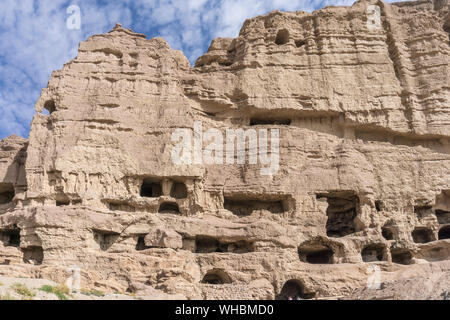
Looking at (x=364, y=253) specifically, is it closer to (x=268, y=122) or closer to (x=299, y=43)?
(x=268, y=122)

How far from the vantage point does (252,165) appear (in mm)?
19500

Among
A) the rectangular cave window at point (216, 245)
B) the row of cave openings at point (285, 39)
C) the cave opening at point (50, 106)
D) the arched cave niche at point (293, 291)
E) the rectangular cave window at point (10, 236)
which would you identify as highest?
the row of cave openings at point (285, 39)

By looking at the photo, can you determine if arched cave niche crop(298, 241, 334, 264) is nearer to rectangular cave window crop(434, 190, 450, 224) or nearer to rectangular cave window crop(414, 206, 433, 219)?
rectangular cave window crop(414, 206, 433, 219)

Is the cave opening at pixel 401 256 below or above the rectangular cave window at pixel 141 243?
below

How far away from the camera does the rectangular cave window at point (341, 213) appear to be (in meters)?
19.3

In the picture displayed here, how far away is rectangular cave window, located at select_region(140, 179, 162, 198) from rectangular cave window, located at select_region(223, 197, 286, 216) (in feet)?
10.2

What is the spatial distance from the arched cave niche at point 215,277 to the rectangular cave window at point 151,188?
16.2ft

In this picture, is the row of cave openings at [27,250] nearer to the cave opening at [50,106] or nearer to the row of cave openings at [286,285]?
the cave opening at [50,106]

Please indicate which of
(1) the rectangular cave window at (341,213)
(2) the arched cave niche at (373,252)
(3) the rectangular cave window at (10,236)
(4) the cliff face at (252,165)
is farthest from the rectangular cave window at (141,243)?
(2) the arched cave niche at (373,252)

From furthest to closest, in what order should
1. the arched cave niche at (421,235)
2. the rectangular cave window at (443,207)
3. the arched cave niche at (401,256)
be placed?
the rectangular cave window at (443,207)
the arched cave niche at (421,235)
the arched cave niche at (401,256)

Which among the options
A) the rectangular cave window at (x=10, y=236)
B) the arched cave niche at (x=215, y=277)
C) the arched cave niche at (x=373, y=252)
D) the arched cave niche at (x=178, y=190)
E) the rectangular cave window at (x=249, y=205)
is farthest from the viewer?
the rectangular cave window at (x=249, y=205)

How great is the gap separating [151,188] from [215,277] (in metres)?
5.79

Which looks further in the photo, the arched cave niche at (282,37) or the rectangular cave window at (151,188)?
the arched cave niche at (282,37)

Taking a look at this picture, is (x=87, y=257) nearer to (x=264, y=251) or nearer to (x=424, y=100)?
(x=264, y=251)
